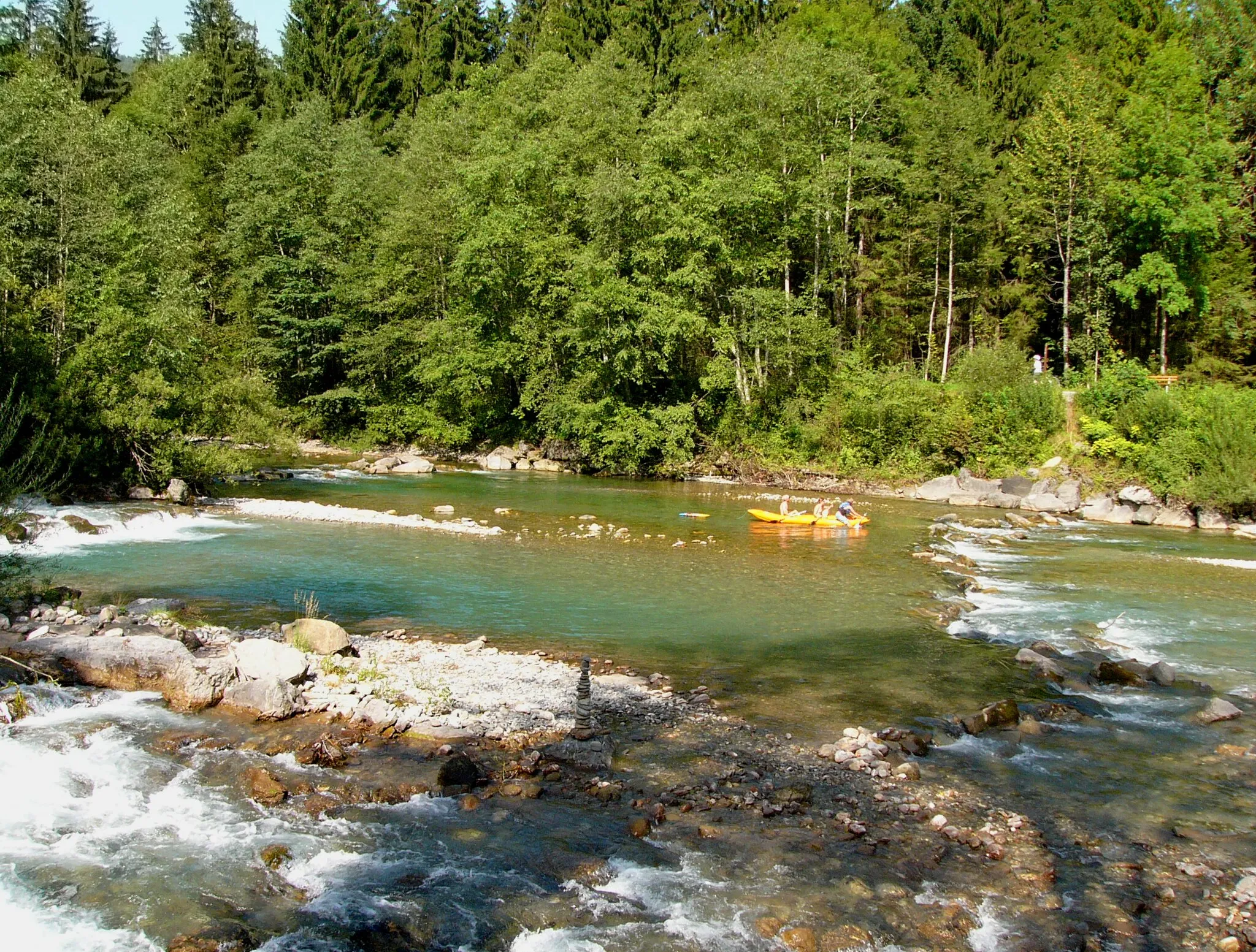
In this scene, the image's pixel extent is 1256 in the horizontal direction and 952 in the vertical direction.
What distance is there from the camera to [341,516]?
27.4 m

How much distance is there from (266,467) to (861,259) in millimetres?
28171

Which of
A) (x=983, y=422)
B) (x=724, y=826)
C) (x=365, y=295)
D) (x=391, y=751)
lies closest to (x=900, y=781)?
(x=724, y=826)

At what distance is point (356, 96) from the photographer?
244 ft

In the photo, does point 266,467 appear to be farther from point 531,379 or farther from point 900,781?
point 900,781

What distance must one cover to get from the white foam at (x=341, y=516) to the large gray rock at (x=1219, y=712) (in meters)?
17.5

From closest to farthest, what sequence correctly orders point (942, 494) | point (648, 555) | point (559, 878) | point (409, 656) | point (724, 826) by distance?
point (559, 878)
point (724, 826)
point (409, 656)
point (648, 555)
point (942, 494)

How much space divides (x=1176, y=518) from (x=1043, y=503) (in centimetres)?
408

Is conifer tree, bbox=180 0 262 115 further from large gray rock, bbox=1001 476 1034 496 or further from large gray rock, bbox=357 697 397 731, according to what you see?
large gray rock, bbox=357 697 397 731

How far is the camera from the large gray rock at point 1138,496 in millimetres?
31000

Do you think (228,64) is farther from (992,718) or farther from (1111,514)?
(992,718)

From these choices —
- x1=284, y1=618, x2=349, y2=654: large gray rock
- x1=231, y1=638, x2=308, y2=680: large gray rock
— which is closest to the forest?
x1=284, y1=618, x2=349, y2=654: large gray rock

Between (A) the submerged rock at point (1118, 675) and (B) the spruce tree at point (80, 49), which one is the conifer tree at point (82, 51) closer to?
(B) the spruce tree at point (80, 49)

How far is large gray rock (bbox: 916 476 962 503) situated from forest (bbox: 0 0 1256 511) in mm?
1782

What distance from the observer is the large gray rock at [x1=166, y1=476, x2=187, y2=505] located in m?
28.3
